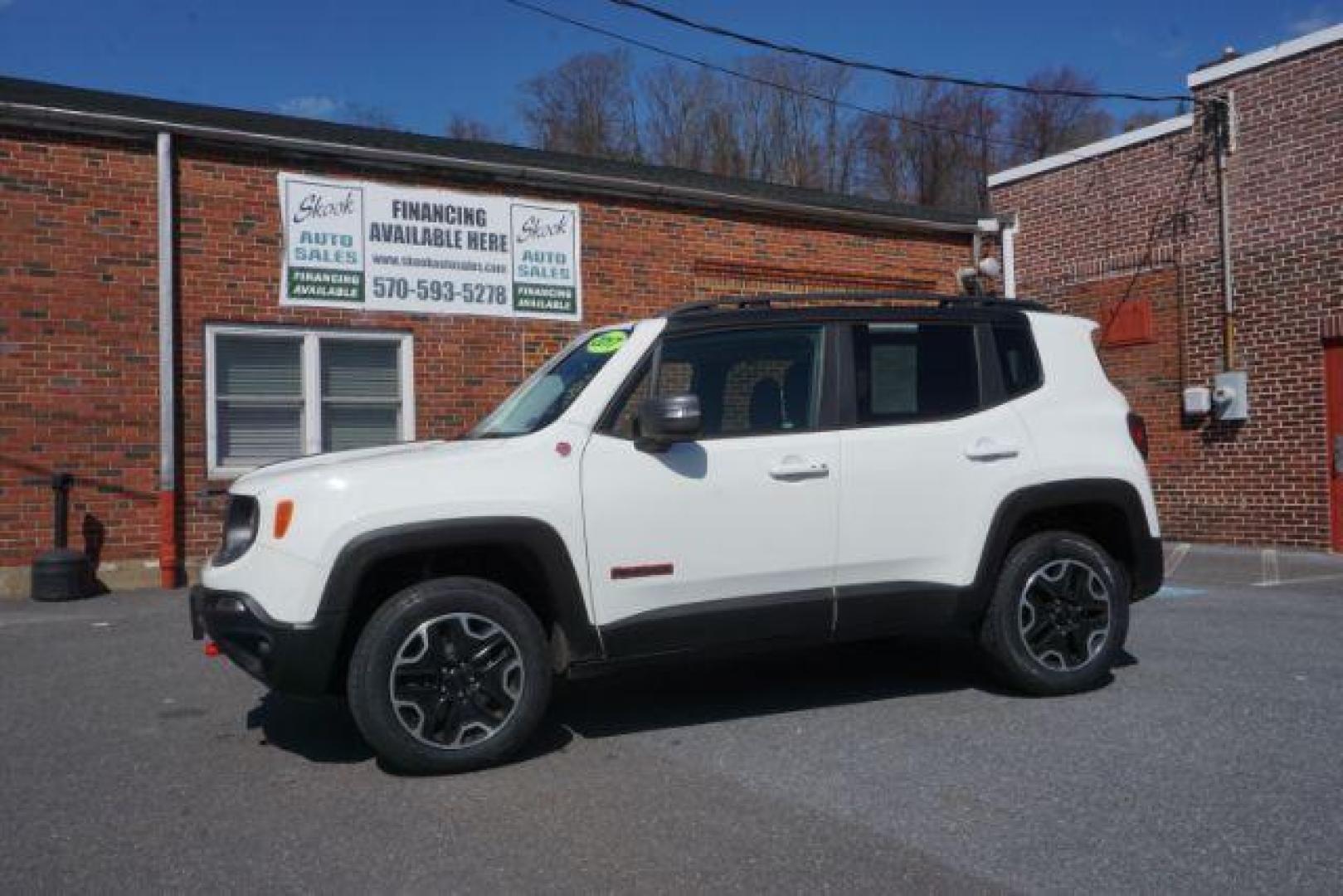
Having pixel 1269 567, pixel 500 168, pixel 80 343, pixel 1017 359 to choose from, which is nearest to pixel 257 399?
pixel 80 343

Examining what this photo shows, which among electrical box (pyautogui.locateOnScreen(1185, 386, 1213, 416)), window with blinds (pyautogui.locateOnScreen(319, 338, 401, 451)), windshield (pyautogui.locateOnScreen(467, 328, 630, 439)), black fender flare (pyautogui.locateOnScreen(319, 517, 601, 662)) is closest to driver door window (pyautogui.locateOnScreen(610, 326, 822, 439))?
windshield (pyautogui.locateOnScreen(467, 328, 630, 439))

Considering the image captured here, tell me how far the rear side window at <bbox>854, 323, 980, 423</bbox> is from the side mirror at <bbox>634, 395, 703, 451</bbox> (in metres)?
0.99

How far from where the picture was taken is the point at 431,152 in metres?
10.9

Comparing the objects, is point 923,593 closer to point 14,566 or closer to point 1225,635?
point 1225,635

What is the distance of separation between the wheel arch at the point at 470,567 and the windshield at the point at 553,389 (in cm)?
54

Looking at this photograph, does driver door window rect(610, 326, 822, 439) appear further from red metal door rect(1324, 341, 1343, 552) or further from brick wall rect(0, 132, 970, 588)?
red metal door rect(1324, 341, 1343, 552)

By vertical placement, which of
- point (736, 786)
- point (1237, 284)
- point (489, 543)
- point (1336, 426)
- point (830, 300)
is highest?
point (1237, 284)

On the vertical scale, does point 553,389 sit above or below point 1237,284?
below

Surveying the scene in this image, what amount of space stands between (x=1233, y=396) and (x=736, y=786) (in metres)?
10.1

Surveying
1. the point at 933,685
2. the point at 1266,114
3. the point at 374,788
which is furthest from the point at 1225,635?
the point at 1266,114

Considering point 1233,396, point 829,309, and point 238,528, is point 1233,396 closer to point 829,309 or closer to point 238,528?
point 829,309

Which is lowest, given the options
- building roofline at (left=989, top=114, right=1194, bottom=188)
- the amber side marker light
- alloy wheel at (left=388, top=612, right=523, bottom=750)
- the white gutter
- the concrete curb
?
the concrete curb

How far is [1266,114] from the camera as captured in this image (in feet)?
39.6

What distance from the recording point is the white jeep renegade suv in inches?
170
